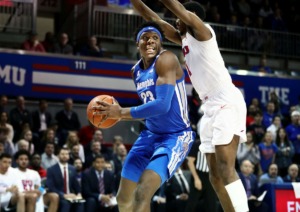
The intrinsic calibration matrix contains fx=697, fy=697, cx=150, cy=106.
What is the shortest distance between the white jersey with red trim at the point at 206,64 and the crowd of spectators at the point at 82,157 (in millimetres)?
5115

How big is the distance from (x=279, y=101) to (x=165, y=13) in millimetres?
3860

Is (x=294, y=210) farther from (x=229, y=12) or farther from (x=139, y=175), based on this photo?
(x=229, y=12)

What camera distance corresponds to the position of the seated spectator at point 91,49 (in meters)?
16.3

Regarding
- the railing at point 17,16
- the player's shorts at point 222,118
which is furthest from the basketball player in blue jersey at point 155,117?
the railing at point 17,16

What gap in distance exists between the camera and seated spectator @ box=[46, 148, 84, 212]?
11.9 metres

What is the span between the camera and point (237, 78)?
694 inches

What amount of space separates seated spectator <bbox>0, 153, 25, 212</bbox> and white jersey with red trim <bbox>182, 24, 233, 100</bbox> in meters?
5.13

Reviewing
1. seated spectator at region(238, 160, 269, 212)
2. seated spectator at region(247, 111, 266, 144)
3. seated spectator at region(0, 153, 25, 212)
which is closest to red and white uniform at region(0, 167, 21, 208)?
seated spectator at region(0, 153, 25, 212)

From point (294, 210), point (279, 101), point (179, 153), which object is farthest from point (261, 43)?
point (179, 153)

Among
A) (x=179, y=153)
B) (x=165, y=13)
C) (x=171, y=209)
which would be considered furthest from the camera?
(x=165, y=13)

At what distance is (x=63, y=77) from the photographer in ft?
52.5

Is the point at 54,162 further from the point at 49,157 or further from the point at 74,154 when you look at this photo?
the point at 74,154

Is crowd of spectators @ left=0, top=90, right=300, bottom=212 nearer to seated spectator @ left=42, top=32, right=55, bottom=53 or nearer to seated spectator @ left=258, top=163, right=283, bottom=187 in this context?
seated spectator @ left=258, top=163, right=283, bottom=187

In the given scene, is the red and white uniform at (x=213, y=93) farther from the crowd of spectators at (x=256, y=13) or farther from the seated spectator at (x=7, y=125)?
the crowd of spectators at (x=256, y=13)
